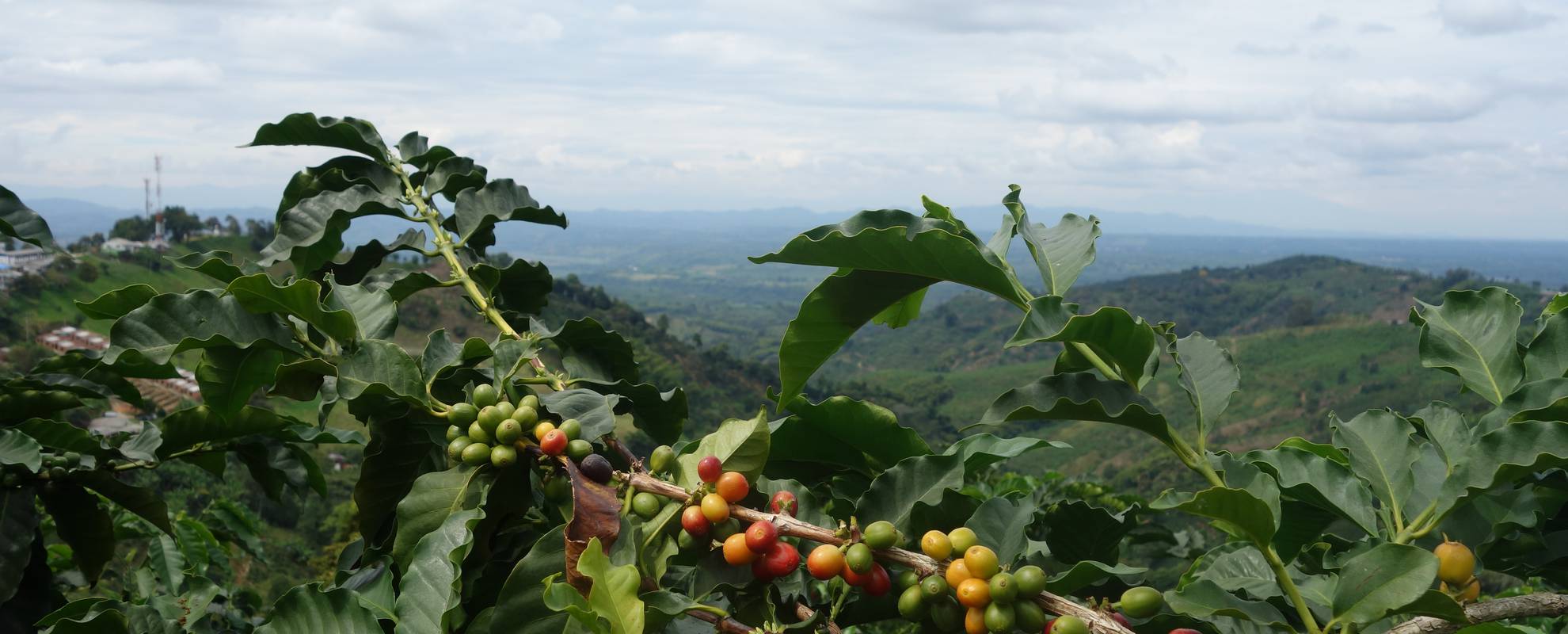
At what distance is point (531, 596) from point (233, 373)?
3.02 ft

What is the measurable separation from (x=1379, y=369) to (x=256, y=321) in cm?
9147

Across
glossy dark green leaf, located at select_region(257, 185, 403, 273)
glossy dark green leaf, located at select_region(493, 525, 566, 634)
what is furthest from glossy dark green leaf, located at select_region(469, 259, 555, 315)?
glossy dark green leaf, located at select_region(493, 525, 566, 634)

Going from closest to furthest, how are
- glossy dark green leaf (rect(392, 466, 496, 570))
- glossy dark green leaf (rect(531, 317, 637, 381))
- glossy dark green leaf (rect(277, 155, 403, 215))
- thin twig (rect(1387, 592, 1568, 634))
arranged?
thin twig (rect(1387, 592, 1568, 634)) < glossy dark green leaf (rect(392, 466, 496, 570)) < glossy dark green leaf (rect(531, 317, 637, 381)) < glossy dark green leaf (rect(277, 155, 403, 215))

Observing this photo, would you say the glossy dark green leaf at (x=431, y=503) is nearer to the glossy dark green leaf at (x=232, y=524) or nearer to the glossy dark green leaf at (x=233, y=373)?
the glossy dark green leaf at (x=233, y=373)

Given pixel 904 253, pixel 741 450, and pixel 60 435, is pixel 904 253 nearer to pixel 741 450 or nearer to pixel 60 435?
pixel 741 450

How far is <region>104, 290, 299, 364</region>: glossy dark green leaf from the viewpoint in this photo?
1739 millimetres

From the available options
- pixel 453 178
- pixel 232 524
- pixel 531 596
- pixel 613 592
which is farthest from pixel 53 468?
pixel 232 524

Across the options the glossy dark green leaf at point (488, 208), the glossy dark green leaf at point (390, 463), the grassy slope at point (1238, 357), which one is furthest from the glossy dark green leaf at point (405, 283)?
the grassy slope at point (1238, 357)

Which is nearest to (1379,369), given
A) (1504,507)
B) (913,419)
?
(913,419)

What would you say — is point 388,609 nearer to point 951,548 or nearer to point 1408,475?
point 951,548

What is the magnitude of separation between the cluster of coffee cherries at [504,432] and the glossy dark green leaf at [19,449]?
1.11 metres

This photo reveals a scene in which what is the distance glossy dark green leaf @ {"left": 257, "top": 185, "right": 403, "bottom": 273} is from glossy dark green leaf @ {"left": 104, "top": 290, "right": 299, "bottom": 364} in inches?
16.7

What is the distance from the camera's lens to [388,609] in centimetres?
145

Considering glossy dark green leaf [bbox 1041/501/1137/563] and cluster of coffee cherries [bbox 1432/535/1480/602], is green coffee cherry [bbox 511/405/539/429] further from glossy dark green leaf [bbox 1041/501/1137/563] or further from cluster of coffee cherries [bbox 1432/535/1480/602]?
cluster of coffee cherries [bbox 1432/535/1480/602]
